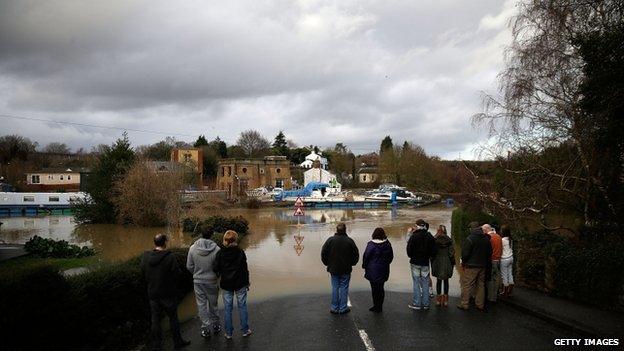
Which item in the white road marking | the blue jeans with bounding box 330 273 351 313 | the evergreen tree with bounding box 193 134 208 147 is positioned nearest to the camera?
the white road marking

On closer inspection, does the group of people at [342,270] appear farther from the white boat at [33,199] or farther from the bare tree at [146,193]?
the white boat at [33,199]

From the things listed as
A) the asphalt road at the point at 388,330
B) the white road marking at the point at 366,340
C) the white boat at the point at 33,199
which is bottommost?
the asphalt road at the point at 388,330

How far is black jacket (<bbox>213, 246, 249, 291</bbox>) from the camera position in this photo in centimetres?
699

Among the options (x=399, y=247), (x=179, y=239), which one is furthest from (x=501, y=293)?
(x=179, y=239)

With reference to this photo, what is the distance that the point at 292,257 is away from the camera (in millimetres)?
17422

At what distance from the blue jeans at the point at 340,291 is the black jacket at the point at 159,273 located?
121 inches

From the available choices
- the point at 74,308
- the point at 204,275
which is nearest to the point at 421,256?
the point at 204,275

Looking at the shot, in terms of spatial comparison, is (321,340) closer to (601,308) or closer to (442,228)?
(442,228)

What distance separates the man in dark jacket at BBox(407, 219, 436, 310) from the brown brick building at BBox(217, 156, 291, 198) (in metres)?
58.8

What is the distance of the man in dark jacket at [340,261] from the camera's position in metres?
8.13

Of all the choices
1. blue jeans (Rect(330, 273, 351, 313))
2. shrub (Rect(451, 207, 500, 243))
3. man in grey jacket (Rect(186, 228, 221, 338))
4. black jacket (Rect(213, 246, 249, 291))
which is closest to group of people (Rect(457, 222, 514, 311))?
blue jeans (Rect(330, 273, 351, 313))

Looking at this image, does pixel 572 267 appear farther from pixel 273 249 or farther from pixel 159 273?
pixel 273 249

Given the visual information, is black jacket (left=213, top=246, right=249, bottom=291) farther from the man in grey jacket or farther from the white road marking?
the white road marking

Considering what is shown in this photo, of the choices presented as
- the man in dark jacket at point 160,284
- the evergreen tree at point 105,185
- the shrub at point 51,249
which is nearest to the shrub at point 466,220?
the man in dark jacket at point 160,284
